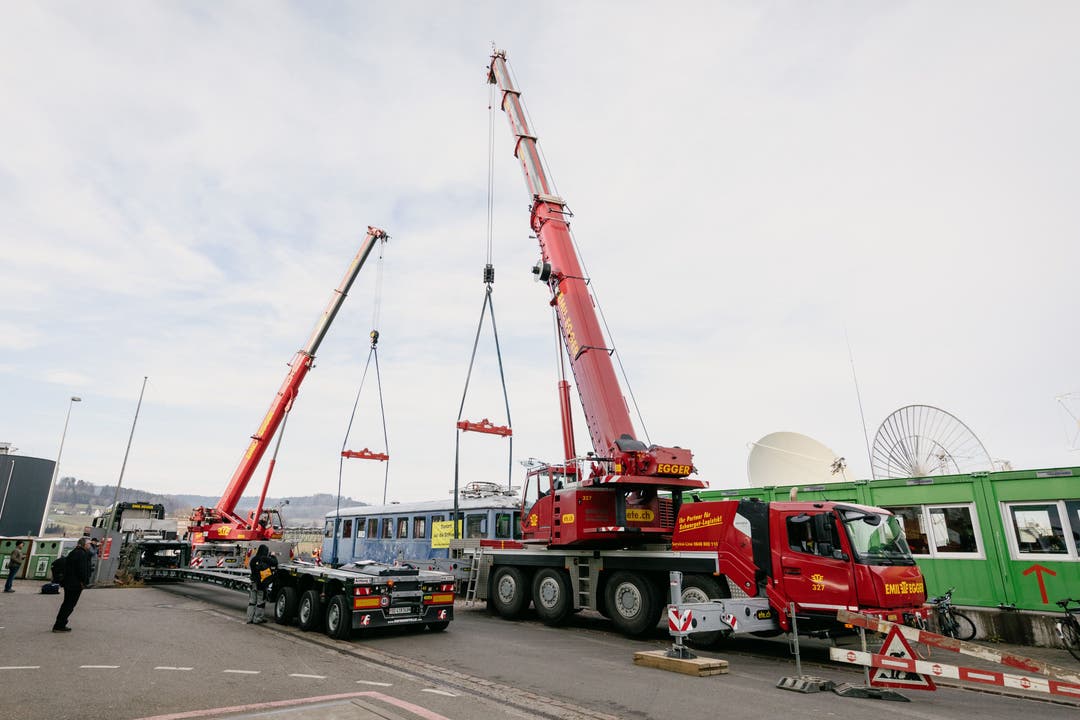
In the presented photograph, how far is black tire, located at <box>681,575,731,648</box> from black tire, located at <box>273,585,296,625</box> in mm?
7500

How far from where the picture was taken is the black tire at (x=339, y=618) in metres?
10.5

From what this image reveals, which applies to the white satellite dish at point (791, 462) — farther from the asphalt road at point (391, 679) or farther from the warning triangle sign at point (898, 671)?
the warning triangle sign at point (898, 671)

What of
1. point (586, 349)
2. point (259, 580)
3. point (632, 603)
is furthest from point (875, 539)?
point (259, 580)

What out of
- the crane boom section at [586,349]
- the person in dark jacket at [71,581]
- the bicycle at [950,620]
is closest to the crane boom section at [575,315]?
the crane boom section at [586,349]

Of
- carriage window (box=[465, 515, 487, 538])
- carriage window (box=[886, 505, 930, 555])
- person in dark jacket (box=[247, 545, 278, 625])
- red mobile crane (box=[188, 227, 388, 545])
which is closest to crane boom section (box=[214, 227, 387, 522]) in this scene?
red mobile crane (box=[188, 227, 388, 545])

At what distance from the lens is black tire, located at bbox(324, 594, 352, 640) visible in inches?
412

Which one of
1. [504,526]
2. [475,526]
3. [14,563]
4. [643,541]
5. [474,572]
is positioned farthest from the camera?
[475,526]

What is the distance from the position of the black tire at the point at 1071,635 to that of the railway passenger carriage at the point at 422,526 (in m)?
12.1

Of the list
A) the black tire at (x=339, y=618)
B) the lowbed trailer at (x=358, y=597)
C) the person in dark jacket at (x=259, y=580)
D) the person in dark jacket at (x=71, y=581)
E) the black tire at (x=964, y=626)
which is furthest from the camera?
the person in dark jacket at (x=259, y=580)

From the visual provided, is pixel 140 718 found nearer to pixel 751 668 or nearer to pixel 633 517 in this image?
pixel 751 668

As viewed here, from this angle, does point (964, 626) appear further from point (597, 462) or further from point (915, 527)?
point (597, 462)

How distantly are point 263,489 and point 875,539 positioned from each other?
22.5 meters

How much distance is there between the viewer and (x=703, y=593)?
10.5m

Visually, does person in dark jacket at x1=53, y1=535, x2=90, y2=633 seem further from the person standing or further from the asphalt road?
the person standing
